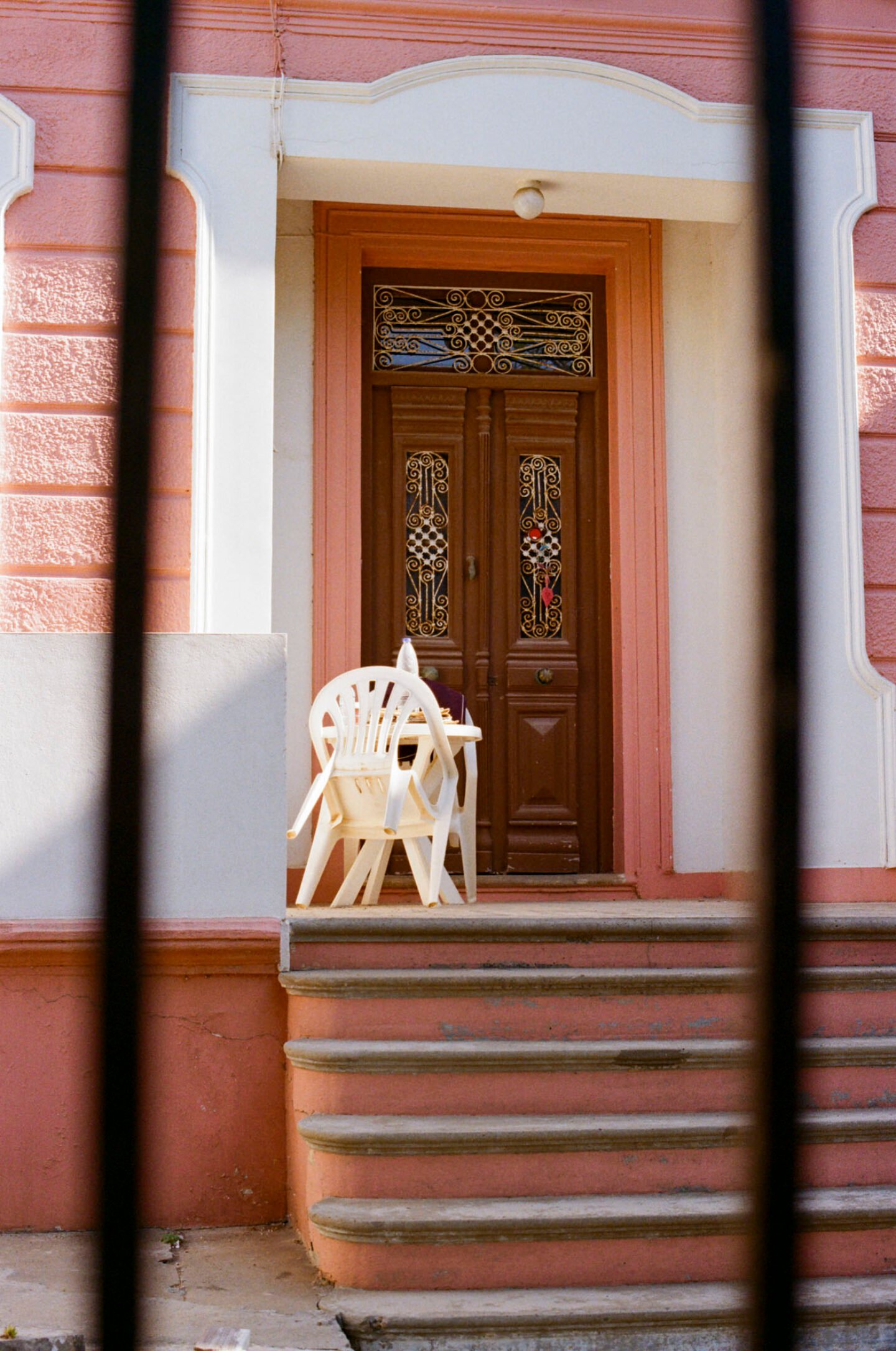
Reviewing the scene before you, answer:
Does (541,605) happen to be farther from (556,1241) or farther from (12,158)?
(556,1241)

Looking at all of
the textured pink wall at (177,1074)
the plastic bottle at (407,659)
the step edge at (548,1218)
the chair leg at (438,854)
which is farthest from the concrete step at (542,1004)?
the plastic bottle at (407,659)

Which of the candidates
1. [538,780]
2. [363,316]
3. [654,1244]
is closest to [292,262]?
[363,316]

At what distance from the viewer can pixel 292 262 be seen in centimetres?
658

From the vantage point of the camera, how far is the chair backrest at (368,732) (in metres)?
5.26

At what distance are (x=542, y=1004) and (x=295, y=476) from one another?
10.5ft

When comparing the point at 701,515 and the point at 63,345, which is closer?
the point at 63,345

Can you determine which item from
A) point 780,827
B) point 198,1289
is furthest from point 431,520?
point 780,827

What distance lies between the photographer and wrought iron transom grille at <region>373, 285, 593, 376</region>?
6.80 metres

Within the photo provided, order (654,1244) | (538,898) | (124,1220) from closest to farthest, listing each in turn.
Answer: (124,1220) → (654,1244) → (538,898)

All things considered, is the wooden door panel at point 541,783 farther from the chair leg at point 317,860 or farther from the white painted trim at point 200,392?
the white painted trim at point 200,392

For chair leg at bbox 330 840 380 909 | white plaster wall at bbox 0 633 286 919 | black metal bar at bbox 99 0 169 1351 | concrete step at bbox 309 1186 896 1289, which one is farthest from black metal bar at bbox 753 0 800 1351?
chair leg at bbox 330 840 380 909

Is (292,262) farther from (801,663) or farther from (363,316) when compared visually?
(801,663)

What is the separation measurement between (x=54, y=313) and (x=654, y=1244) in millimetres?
4017

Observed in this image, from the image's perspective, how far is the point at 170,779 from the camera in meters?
4.25
